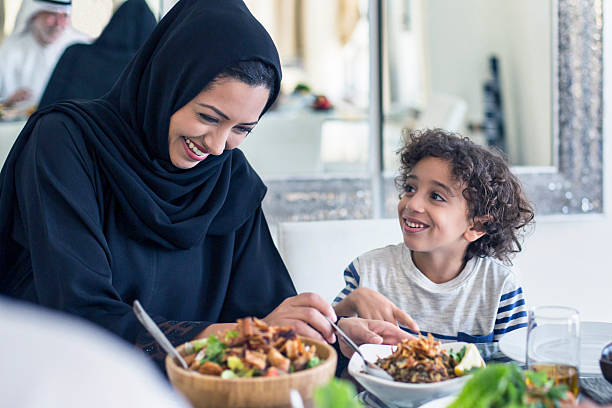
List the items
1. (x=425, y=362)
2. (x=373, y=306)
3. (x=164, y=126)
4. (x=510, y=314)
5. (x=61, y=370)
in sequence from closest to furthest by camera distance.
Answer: (x=61, y=370) → (x=425, y=362) → (x=373, y=306) → (x=164, y=126) → (x=510, y=314)

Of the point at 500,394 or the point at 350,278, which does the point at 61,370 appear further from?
the point at 350,278

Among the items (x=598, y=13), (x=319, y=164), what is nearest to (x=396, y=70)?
(x=319, y=164)

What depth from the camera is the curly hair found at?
165cm

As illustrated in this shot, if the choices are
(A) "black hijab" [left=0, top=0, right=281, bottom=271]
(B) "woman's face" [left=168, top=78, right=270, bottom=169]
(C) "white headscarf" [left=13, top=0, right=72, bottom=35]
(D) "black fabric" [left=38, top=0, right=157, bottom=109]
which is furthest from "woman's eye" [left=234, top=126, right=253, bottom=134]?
(C) "white headscarf" [left=13, top=0, right=72, bottom=35]

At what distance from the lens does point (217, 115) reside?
4.03 feet

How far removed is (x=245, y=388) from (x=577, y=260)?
233 cm

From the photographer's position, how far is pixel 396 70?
7.90ft

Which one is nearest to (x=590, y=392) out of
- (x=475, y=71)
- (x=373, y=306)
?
(x=373, y=306)

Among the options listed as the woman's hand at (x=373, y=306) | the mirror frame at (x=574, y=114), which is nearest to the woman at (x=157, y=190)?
the woman's hand at (x=373, y=306)

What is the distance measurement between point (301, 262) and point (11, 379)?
1378mm

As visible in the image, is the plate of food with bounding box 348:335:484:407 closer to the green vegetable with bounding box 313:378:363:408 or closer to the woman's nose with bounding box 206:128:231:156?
the green vegetable with bounding box 313:378:363:408

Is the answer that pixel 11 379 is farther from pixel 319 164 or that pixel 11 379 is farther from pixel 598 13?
pixel 598 13

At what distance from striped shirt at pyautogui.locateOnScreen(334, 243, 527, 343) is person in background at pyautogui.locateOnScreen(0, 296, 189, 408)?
1215mm

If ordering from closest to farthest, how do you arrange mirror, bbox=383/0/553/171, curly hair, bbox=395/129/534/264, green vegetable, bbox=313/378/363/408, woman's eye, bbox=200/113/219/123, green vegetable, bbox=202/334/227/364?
green vegetable, bbox=313/378/363/408 → green vegetable, bbox=202/334/227/364 → woman's eye, bbox=200/113/219/123 → curly hair, bbox=395/129/534/264 → mirror, bbox=383/0/553/171
